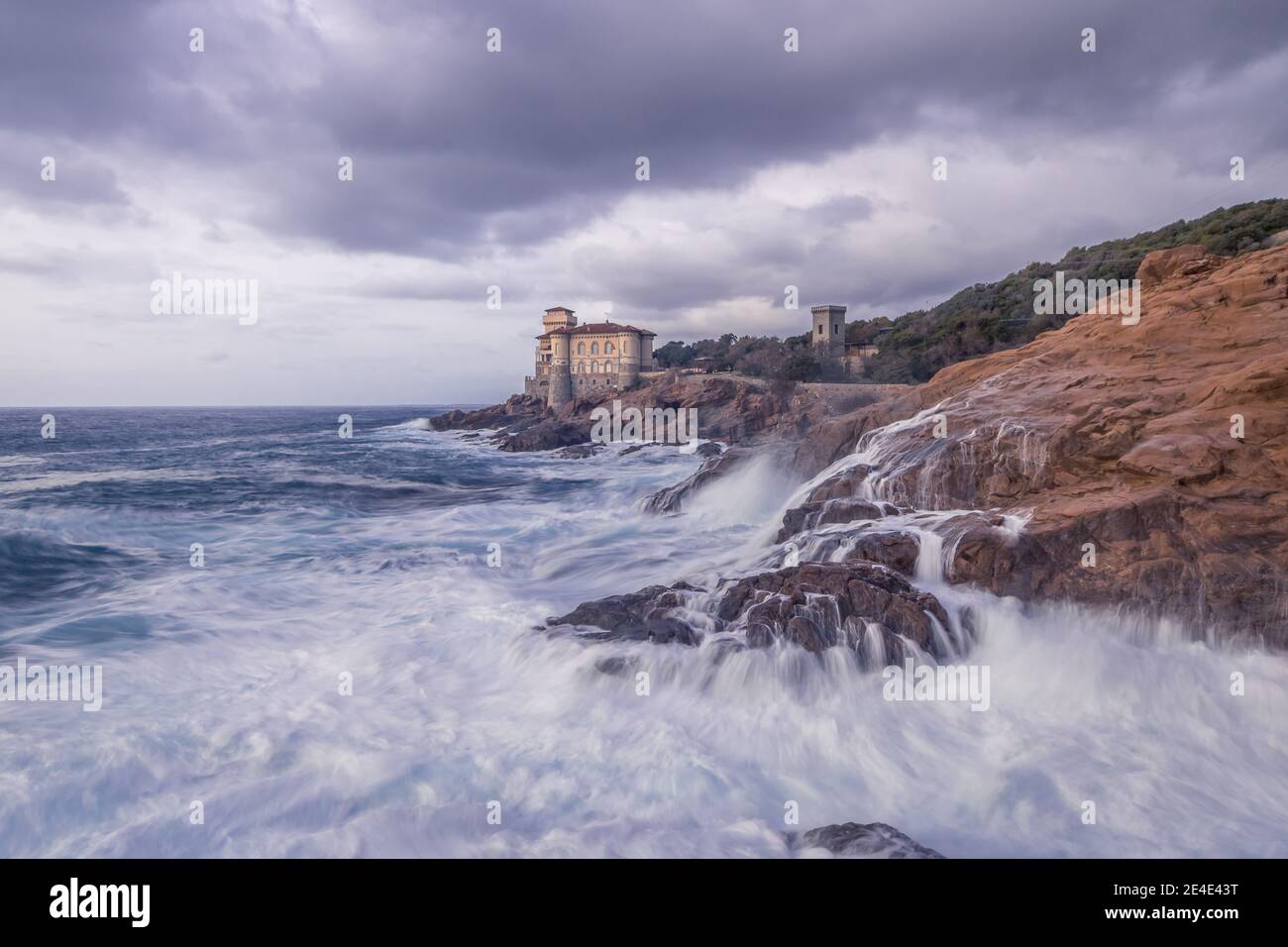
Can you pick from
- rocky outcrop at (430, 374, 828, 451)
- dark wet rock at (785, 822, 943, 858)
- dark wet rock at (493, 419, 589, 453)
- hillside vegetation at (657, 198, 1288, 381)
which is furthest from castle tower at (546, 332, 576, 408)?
dark wet rock at (785, 822, 943, 858)

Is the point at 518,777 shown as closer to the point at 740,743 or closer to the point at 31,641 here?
the point at 740,743

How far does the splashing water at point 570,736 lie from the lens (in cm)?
550

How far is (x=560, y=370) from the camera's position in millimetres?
64500

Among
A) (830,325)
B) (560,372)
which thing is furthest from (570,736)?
(560,372)

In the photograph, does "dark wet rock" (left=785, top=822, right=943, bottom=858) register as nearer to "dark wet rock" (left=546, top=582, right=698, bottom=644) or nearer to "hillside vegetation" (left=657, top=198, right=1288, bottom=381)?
"dark wet rock" (left=546, top=582, right=698, bottom=644)

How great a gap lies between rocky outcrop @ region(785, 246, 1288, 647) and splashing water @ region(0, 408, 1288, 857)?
0.55m

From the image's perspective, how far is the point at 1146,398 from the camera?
1001cm

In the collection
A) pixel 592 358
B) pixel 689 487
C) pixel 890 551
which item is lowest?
pixel 890 551

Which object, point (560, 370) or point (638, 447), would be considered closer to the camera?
point (638, 447)

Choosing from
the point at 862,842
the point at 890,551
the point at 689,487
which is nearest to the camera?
the point at 862,842

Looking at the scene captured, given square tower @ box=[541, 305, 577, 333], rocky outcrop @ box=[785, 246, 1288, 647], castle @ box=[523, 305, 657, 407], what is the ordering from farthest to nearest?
square tower @ box=[541, 305, 577, 333], castle @ box=[523, 305, 657, 407], rocky outcrop @ box=[785, 246, 1288, 647]

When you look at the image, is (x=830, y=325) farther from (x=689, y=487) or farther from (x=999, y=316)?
(x=689, y=487)

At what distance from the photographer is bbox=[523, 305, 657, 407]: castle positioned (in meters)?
63.9

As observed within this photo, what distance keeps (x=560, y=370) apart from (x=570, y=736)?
59599 mm
